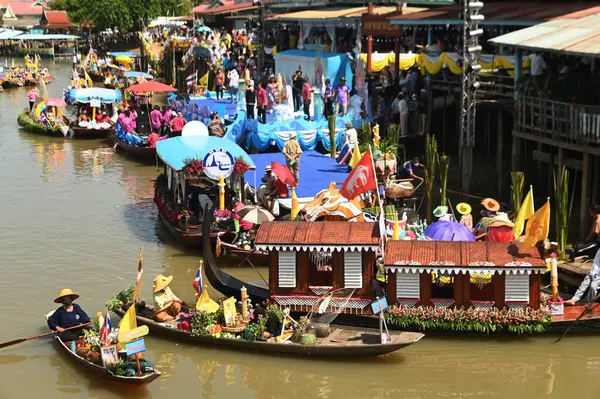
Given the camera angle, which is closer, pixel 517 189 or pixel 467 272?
pixel 467 272

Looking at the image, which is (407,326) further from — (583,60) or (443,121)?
(443,121)

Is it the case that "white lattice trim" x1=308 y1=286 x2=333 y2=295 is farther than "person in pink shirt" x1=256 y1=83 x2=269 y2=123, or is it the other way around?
"person in pink shirt" x1=256 y1=83 x2=269 y2=123

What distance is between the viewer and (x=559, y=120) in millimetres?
22219

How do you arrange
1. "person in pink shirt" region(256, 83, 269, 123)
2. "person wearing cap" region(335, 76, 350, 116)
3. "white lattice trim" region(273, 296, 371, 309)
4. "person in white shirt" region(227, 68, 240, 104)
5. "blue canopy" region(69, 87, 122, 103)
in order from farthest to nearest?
"blue canopy" region(69, 87, 122, 103)
"person in white shirt" region(227, 68, 240, 104)
"person in pink shirt" region(256, 83, 269, 123)
"person wearing cap" region(335, 76, 350, 116)
"white lattice trim" region(273, 296, 371, 309)

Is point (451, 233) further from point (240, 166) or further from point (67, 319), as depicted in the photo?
point (67, 319)

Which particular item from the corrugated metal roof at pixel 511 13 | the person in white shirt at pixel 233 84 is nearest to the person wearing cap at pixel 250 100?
the corrugated metal roof at pixel 511 13

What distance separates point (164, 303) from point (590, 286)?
288 inches

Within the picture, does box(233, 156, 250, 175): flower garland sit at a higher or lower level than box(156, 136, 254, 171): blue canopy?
lower

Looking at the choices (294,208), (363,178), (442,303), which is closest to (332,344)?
(442,303)

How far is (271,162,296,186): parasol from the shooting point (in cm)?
2245

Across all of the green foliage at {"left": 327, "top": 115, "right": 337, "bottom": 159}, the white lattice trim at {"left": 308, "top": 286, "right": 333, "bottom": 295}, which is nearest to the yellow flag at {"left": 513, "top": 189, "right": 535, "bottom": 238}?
the white lattice trim at {"left": 308, "top": 286, "right": 333, "bottom": 295}

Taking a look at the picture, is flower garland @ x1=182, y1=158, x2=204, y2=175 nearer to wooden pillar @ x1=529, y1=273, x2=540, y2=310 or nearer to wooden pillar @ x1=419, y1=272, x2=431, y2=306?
wooden pillar @ x1=419, y1=272, x2=431, y2=306

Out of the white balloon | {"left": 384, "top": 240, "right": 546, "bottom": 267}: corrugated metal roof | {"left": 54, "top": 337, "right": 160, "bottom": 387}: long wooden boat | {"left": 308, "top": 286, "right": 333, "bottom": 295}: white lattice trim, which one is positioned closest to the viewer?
{"left": 54, "top": 337, "right": 160, "bottom": 387}: long wooden boat

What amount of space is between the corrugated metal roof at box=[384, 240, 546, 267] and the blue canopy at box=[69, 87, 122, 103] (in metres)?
25.2
